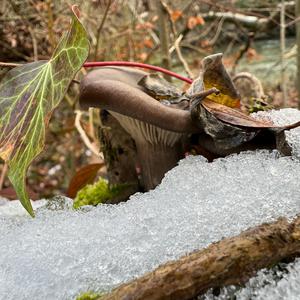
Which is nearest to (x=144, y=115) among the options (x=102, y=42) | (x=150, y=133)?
(x=150, y=133)

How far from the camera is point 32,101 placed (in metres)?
0.76

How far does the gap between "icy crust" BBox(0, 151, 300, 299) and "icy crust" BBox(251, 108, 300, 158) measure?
54 millimetres

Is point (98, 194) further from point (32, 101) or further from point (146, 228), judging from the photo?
point (146, 228)

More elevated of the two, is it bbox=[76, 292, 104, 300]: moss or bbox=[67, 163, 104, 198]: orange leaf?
bbox=[76, 292, 104, 300]: moss

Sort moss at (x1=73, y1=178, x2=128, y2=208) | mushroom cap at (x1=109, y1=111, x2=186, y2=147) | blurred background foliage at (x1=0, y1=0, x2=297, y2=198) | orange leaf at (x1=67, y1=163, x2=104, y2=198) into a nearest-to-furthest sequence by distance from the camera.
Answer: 1. mushroom cap at (x1=109, y1=111, x2=186, y2=147)
2. moss at (x1=73, y1=178, x2=128, y2=208)
3. orange leaf at (x1=67, y1=163, x2=104, y2=198)
4. blurred background foliage at (x1=0, y1=0, x2=297, y2=198)

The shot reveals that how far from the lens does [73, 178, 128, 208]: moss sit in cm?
98

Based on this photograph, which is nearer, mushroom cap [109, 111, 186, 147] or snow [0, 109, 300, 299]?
snow [0, 109, 300, 299]

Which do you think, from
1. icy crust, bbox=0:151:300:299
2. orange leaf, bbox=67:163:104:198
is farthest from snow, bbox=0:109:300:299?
orange leaf, bbox=67:163:104:198

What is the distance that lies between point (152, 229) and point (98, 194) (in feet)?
1.50

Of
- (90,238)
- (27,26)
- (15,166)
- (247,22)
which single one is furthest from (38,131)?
(247,22)

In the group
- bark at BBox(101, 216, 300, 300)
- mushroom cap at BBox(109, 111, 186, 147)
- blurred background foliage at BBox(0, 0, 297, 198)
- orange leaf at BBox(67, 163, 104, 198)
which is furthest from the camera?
blurred background foliage at BBox(0, 0, 297, 198)

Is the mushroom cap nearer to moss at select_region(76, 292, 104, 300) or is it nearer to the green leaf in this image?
the green leaf

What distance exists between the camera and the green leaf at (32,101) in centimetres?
70

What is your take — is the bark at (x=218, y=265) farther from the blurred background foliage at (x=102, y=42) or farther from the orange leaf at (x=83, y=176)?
the blurred background foliage at (x=102, y=42)
